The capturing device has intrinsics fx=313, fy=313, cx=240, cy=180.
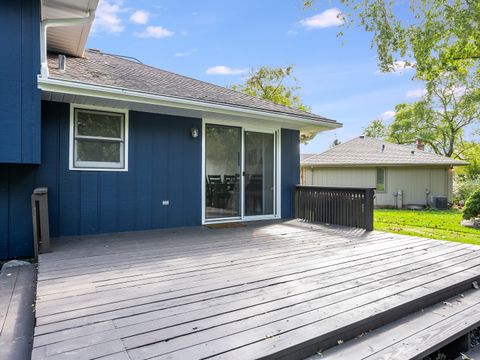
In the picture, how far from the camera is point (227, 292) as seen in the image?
2.54 m

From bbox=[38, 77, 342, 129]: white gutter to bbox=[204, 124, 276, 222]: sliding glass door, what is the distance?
2.71 feet

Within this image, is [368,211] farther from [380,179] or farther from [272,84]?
[272,84]

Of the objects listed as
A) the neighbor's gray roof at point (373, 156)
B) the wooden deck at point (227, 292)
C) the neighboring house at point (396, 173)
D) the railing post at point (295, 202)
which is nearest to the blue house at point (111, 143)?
the railing post at point (295, 202)

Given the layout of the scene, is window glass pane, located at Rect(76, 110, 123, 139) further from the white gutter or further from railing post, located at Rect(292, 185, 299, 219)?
railing post, located at Rect(292, 185, 299, 219)

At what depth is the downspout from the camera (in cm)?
398

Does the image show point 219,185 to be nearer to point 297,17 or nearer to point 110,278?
point 110,278

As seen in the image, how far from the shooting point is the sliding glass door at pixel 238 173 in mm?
6105

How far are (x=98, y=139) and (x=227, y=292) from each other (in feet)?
11.6

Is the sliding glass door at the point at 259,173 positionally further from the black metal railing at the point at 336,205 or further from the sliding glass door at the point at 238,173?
the black metal railing at the point at 336,205

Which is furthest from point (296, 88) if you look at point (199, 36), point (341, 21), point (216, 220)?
point (216, 220)

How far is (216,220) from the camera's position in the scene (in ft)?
20.2

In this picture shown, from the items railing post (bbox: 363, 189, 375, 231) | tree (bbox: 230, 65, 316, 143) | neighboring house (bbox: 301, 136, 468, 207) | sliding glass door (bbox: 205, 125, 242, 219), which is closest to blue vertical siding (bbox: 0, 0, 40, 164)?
sliding glass door (bbox: 205, 125, 242, 219)

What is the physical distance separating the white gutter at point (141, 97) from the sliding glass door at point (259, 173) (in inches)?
32.8

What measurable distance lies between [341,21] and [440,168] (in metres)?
10.2
